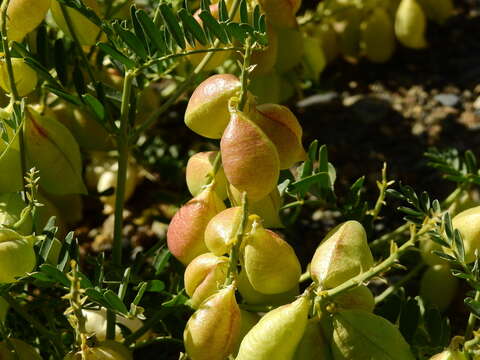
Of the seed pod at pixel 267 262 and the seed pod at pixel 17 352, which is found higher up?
the seed pod at pixel 267 262

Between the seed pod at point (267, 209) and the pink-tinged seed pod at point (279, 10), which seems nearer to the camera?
the seed pod at point (267, 209)

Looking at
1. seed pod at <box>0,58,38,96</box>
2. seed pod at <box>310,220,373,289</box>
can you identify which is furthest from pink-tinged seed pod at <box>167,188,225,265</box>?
seed pod at <box>0,58,38,96</box>

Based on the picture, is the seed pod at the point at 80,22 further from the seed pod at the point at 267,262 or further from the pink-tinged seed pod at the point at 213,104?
the seed pod at the point at 267,262

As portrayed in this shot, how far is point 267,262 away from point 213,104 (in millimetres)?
178

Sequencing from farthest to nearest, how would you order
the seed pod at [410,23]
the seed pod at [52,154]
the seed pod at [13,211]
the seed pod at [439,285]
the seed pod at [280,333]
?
1. the seed pod at [410,23]
2. the seed pod at [439,285]
3. the seed pod at [52,154]
4. the seed pod at [13,211]
5. the seed pod at [280,333]

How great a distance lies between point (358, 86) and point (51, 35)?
827 millimetres

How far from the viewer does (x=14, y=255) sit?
74 cm

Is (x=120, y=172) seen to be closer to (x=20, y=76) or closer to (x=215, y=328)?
(x=20, y=76)

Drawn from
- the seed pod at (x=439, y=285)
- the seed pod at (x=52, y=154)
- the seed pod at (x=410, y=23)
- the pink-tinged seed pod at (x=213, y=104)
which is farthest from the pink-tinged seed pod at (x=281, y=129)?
the seed pod at (x=410, y=23)

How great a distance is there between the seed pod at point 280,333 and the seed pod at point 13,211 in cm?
26

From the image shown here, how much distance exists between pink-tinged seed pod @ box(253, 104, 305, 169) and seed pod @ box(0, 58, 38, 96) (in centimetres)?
28

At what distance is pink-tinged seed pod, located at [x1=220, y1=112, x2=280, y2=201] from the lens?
749mm

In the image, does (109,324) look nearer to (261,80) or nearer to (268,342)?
(268,342)

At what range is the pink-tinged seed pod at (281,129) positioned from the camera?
813 millimetres
